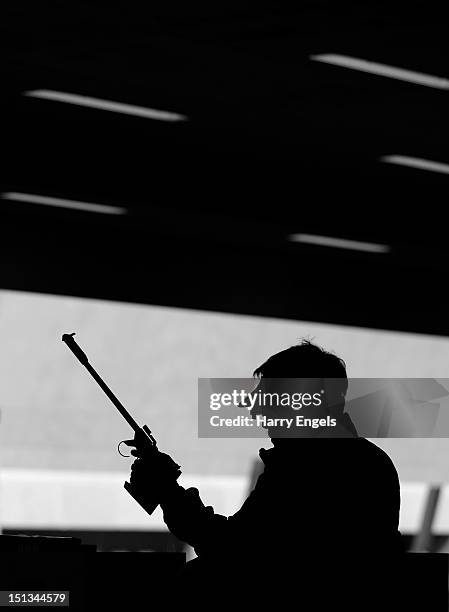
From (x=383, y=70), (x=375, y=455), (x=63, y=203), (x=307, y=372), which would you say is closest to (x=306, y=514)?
(x=375, y=455)

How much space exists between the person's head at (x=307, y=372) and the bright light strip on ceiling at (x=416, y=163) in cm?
376

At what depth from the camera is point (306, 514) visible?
1.95 metres

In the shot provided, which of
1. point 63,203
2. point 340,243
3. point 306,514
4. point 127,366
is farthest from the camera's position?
point 127,366

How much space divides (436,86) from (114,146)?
189 centimetres

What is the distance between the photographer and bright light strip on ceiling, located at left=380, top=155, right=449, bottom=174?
5.66m

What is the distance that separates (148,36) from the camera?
3.93 m

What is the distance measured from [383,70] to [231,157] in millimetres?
1548

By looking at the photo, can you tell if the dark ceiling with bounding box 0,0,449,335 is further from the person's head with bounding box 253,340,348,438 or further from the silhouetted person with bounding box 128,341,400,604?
the silhouetted person with bounding box 128,341,400,604

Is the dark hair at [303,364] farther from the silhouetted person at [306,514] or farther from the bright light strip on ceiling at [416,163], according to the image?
the bright light strip on ceiling at [416,163]

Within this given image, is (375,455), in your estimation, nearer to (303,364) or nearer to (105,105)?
(303,364)

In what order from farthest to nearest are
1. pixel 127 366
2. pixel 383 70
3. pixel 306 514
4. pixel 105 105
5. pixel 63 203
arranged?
pixel 127 366 → pixel 63 203 → pixel 105 105 → pixel 383 70 → pixel 306 514

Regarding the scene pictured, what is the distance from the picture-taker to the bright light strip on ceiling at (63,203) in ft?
20.2

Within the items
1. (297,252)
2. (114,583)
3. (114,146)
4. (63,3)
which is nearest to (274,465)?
(114,583)

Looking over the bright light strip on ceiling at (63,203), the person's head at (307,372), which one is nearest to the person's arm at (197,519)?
the person's head at (307,372)
